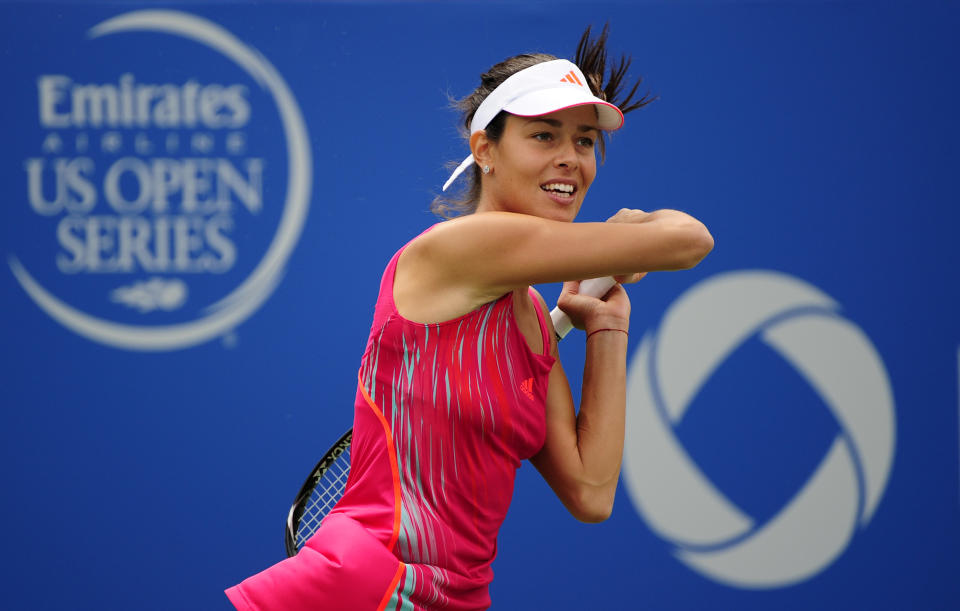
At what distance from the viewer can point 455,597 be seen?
166 centimetres

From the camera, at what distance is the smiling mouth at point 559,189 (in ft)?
5.65

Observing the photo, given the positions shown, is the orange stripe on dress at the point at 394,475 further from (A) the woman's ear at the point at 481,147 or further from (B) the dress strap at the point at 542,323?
(A) the woman's ear at the point at 481,147

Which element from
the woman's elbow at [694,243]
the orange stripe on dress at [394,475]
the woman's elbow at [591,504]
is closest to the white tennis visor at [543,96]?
the woman's elbow at [694,243]

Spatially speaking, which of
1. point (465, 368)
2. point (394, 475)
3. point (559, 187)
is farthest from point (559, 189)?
point (394, 475)


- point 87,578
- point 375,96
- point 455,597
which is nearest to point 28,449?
point 87,578

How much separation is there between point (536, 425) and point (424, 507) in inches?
10.6

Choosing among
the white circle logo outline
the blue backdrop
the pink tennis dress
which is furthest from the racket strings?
the white circle logo outline

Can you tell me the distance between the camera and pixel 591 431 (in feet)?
6.17

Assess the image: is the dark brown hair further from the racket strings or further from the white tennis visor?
the racket strings

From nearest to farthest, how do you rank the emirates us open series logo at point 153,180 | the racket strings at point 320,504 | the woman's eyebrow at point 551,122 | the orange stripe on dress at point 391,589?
the orange stripe on dress at point 391,589 < the woman's eyebrow at point 551,122 < the racket strings at point 320,504 < the emirates us open series logo at point 153,180

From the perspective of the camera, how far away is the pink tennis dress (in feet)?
5.13

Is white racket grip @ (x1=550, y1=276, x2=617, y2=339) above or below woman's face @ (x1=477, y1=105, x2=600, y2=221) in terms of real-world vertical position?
below

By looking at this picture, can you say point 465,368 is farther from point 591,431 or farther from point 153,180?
point 153,180

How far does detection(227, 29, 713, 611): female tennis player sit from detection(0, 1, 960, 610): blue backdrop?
1.90 metres
